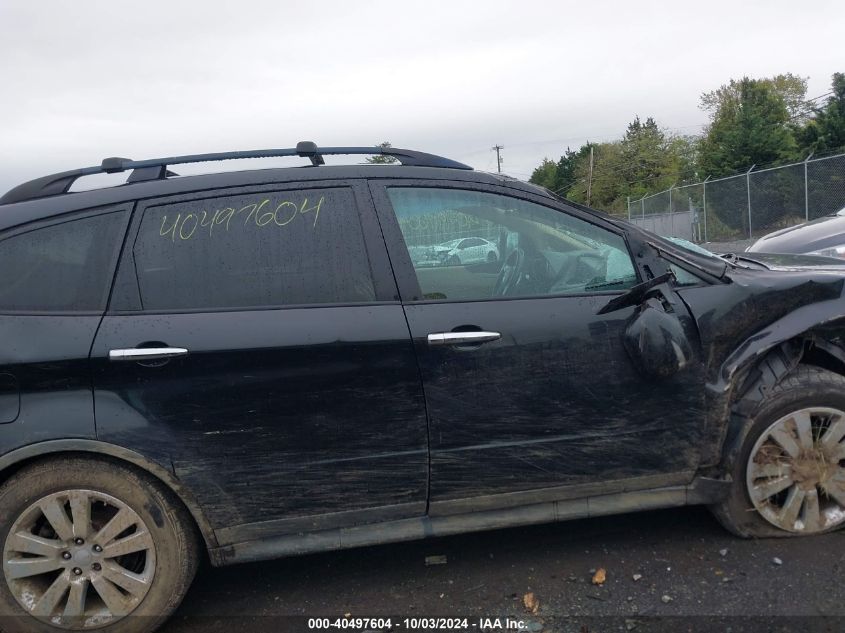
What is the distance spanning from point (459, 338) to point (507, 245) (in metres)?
0.57

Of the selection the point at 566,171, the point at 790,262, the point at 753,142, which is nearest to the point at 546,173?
the point at 566,171

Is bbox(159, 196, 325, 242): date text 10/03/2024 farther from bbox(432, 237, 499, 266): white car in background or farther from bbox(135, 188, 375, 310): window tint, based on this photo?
bbox(432, 237, 499, 266): white car in background

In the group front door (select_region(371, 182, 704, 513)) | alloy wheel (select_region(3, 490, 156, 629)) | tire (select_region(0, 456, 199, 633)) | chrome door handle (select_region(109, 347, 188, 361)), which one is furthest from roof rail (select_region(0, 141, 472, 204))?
alloy wheel (select_region(3, 490, 156, 629))

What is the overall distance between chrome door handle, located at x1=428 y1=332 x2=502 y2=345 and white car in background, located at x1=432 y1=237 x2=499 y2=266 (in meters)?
0.36

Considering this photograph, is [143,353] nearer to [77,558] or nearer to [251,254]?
[251,254]

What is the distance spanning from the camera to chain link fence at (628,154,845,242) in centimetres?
1564

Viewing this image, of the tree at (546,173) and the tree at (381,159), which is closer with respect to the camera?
the tree at (381,159)

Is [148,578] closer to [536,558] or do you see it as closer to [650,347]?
[536,558]

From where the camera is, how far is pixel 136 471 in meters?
2.79

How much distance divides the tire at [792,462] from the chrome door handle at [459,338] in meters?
1.29

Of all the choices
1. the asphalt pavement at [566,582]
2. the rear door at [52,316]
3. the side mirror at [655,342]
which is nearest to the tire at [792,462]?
the asphalt pavement at [566,582]

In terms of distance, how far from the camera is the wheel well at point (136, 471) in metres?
2.71

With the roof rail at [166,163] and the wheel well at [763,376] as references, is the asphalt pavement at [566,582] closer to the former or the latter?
the wheel well at [763,376]

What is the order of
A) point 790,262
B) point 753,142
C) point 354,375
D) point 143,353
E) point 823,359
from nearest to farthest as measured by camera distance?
point 143,353 → point 354,375 → point 823,359 → point 790,262 → point 753,142
